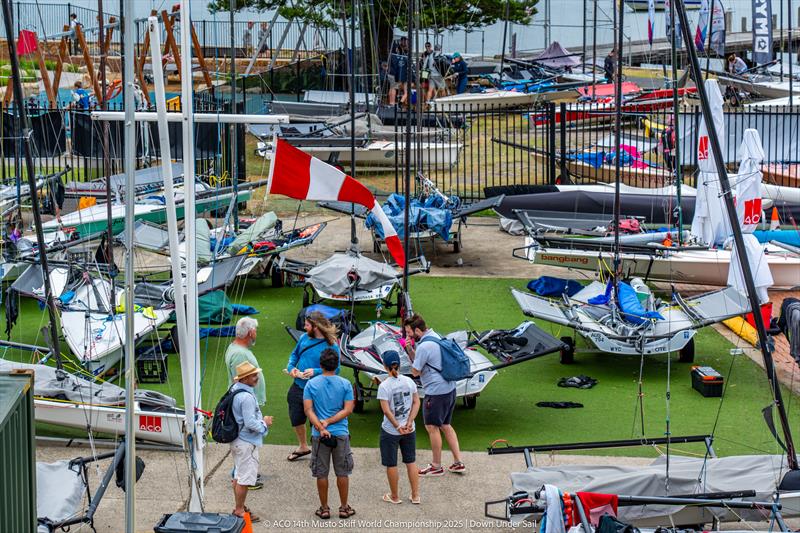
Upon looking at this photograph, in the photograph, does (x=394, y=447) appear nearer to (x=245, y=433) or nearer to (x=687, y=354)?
(x=245, y=433)

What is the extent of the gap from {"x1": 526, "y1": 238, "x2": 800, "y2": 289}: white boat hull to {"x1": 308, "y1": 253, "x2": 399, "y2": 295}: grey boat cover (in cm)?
247

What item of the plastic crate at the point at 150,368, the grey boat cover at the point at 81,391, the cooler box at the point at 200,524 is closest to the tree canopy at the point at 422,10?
the plastic crate at the point at 150,368

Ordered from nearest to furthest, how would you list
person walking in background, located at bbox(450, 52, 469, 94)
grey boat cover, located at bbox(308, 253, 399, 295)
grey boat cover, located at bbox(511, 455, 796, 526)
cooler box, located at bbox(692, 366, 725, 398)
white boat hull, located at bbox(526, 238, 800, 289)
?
grey boat cover, located at bbox(511, 455, 796, 526)
cooler box, located at bbox(692, 366, 725, 398)
grey boat cover, located at bbox(308, 253, 399, 295)
white boat hull, located at bbox(526, 238, 800, 289)
person walking in background, located at bbox(450, 52, 469, 94)

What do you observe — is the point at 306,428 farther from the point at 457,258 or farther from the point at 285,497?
the point at 457,258

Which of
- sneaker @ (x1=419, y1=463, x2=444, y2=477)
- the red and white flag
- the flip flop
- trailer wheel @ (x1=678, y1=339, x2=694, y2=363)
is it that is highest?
the red and white flag

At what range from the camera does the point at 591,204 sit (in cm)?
2152

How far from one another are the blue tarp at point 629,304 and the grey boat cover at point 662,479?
488 cm

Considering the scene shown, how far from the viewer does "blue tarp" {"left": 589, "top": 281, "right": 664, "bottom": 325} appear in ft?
49.3

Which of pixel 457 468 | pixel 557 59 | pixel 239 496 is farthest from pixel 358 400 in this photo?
pixel 557 59

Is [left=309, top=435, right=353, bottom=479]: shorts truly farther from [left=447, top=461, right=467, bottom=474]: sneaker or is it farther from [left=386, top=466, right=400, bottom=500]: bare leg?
[left=447, top=461, right=467, bottom=474]: sneaker

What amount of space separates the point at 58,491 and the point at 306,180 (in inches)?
153

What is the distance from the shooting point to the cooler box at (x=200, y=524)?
27.2ft

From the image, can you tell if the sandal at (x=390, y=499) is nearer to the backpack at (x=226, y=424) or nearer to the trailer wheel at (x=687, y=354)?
the backpack at (x=226, y=424)

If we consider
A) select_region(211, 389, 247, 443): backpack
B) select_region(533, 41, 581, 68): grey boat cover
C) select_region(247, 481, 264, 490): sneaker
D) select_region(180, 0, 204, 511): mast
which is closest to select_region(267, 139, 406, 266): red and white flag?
select_region(180, 0, 204, 511): mast
